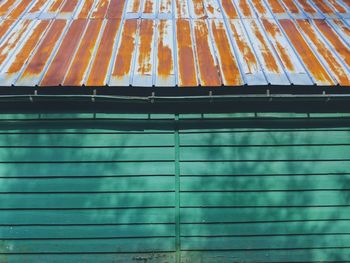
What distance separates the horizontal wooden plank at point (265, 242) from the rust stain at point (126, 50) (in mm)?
2893

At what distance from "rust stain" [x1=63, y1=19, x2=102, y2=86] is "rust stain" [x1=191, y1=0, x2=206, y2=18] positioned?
204 centimetres

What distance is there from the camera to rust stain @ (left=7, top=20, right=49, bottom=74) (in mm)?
5844

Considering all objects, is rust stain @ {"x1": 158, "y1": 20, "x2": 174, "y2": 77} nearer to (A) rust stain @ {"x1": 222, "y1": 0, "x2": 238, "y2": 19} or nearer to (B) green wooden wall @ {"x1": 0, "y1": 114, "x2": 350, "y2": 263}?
(B) green wooden wall @ {"x1": 0, "y1": 114, "x2": 350, "y2": 263}

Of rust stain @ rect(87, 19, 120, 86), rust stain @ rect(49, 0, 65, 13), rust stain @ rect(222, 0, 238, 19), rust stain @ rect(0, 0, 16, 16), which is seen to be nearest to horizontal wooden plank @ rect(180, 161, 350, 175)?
rust stain @ rect(87, 19, 120, 86)

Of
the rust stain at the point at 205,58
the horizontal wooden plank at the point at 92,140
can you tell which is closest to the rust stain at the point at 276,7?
the rust stain at the point at 205,58

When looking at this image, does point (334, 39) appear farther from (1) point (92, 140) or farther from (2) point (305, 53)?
(1) point (92, 140)

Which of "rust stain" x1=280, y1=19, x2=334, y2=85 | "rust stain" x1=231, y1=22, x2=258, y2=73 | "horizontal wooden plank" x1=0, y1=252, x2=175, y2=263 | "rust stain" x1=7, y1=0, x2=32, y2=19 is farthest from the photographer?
"rust stain" x1=7, y1=0, x2=32, y2=19

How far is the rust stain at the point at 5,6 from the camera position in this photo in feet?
24.9

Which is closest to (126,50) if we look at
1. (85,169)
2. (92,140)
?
(92,140)

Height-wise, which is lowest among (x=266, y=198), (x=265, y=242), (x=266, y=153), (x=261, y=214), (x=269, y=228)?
(x=265, y=242)

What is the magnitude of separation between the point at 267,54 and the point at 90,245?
4358 millimetres

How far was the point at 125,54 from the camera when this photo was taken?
242 inches

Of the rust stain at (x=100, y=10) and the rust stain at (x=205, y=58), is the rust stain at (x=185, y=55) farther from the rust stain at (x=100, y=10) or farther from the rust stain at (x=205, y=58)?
the rust stain at (x=100, y=10)

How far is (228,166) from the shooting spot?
19.3 ft
